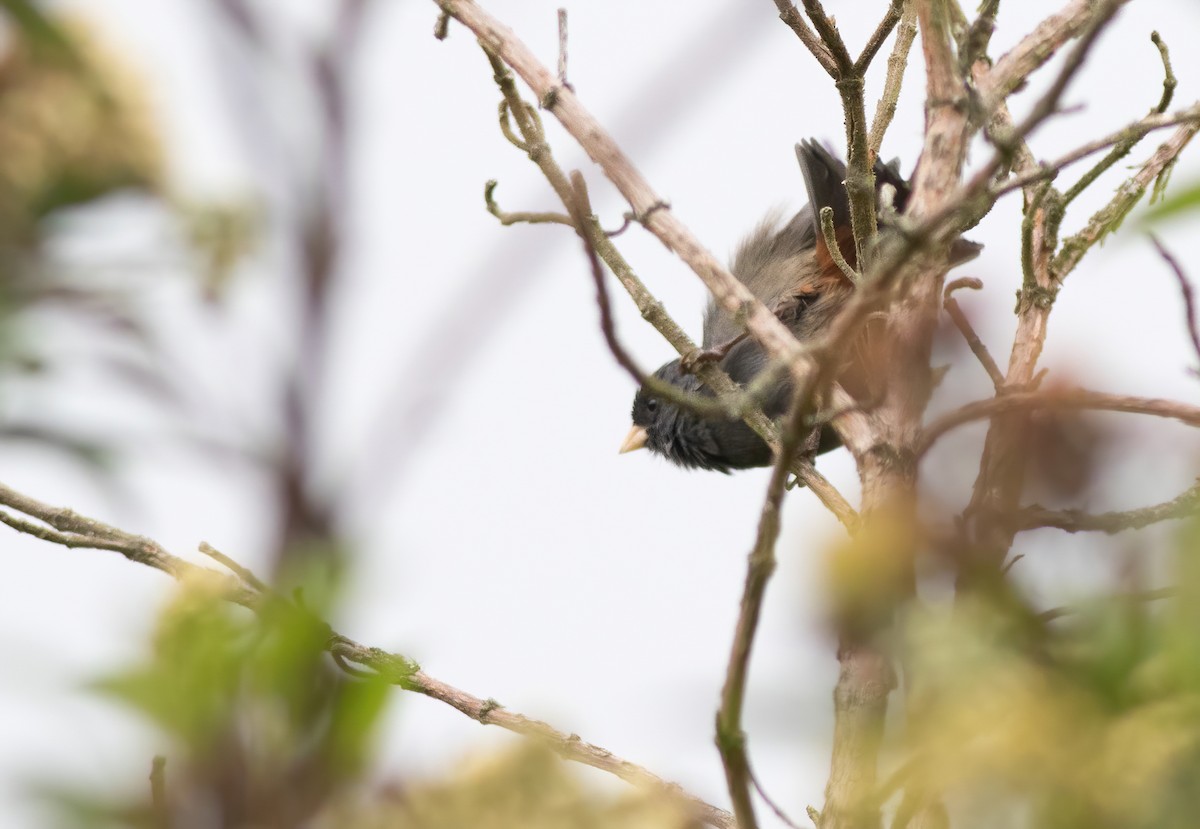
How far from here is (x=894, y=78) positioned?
130 inches

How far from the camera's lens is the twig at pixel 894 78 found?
330cm

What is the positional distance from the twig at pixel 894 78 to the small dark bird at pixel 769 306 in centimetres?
195

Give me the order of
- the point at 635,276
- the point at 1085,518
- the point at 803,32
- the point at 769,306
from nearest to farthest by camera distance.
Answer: the point at 1085,518, the point at 803,32, the point at 635,276, the point at 769,306

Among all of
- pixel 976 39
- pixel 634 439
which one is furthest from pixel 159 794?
pixel 634 439

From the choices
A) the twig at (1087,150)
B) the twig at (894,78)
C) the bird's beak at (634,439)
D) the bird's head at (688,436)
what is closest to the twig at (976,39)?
the twig at (1087,150)

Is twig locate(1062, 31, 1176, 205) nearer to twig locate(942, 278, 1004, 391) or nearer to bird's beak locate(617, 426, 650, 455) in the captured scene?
twig locate(942, 278, 1004, 391)

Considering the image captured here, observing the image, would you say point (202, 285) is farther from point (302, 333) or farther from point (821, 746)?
point (821, 746)

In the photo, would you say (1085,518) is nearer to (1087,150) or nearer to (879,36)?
(1087,150)

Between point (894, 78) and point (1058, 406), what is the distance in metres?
2.05

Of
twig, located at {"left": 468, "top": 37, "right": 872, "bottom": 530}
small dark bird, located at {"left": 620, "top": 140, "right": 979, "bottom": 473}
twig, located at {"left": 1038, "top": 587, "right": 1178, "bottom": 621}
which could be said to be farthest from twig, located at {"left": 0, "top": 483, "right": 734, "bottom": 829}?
small dark bird, located at {"left": 620, "top": 140, "right": 979, "bottom": 473}

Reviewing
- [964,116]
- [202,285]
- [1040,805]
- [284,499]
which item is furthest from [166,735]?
[964,116]

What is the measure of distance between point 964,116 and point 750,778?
1459 mm

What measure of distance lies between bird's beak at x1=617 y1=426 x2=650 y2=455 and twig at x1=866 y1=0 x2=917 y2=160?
3.51 m

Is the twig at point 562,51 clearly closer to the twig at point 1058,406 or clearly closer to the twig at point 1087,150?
the twig at point 1087,150
